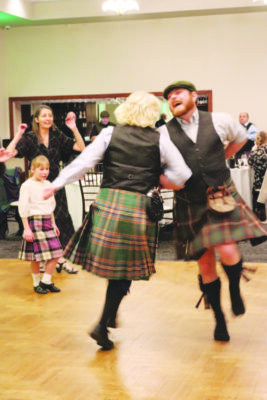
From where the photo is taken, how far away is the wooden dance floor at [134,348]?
2.89m

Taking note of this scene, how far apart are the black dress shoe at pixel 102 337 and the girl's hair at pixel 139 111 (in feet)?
3.64

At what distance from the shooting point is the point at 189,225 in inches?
138

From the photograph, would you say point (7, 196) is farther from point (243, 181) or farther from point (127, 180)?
point (127, 180)

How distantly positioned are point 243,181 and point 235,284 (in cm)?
587

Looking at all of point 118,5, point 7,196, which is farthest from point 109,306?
point 118,5

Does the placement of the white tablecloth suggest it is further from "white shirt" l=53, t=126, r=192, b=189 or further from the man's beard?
"white shirt" l=53, t=126, r=192, b=189

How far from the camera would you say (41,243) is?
5.03 meters

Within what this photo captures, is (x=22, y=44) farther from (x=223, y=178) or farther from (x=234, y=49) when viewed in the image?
(x=223, y=178)

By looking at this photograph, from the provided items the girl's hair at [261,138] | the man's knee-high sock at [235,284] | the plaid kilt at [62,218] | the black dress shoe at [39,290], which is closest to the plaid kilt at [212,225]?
the man's knee-high sock at [235,284]

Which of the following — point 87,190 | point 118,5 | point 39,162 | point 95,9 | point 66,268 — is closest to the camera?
point 39,162

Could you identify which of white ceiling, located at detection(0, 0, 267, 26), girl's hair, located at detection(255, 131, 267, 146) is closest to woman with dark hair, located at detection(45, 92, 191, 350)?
girl's hair, located at detection(255, 131, 267, 146)

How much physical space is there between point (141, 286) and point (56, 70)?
912cm

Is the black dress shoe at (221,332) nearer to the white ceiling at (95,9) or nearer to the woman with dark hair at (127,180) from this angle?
the woman with dark hair at (127,180)

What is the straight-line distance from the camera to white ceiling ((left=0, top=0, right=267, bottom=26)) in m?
12.1
